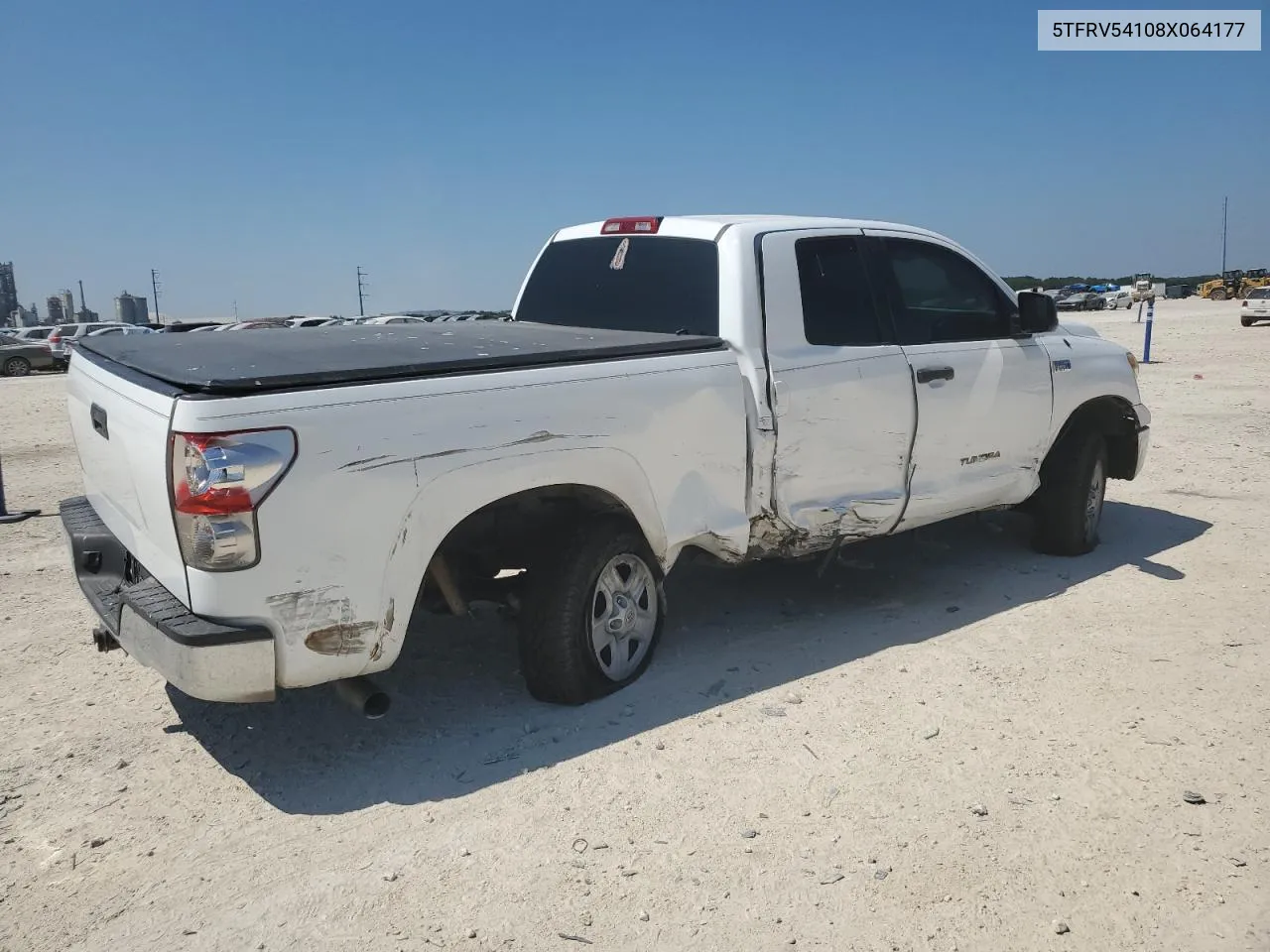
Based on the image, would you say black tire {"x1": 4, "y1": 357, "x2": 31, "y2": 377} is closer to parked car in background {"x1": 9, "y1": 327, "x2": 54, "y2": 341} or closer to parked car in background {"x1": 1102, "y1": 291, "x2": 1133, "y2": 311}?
parked car in background {"x1": 9, "y1": 327, "x2": 54, "y2": 341}

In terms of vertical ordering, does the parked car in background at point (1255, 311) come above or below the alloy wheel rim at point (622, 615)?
above

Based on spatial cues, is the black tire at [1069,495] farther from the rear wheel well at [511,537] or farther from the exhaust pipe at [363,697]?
the exhaust pipe at [363,697]

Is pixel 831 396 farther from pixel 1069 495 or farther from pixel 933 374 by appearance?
pixel 1069 495

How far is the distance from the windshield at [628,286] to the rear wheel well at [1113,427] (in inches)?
108

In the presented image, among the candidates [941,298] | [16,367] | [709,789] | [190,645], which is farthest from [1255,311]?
[16,367]

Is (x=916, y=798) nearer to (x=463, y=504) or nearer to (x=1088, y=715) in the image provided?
(x=1088, y=715)

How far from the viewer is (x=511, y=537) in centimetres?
417

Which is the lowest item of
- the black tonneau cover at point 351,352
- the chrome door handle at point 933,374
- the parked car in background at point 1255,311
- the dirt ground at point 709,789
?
the dirt ground at point 709,789

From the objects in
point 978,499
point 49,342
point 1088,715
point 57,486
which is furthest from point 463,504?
point 49,342

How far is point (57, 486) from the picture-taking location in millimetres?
9234

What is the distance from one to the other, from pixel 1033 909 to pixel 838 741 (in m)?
1.11

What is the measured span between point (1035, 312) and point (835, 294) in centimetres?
145

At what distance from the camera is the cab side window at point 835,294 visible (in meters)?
4.80

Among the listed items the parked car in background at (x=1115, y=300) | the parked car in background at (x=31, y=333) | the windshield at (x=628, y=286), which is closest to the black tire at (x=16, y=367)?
the parked car in background at (x=31, y=333)
